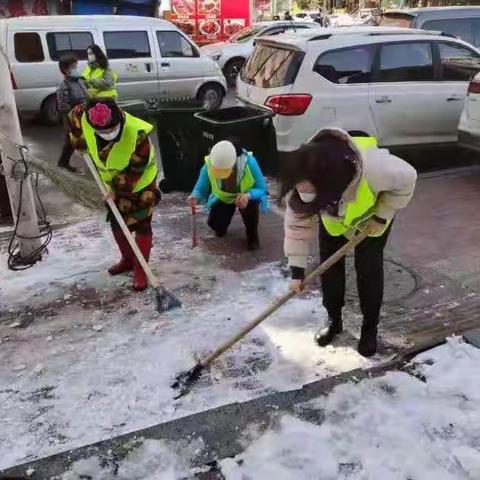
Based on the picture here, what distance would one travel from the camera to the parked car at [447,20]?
9398mm

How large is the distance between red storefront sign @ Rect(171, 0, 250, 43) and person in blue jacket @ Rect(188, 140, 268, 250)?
15.6 m

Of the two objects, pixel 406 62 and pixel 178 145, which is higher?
pixel 406 62

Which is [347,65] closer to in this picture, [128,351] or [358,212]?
[358,212]

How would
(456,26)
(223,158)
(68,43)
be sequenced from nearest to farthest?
(223,158) → (456,26) → (68,43)

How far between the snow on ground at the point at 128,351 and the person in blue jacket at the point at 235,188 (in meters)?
0.55

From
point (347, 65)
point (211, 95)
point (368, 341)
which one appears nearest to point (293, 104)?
point (347, 65)

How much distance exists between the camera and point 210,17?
63.0 feet

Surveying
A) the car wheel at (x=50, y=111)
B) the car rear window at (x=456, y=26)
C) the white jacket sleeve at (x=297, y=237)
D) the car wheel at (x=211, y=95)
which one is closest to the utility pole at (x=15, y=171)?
the white jacket sleeve at (x=297, y=237)

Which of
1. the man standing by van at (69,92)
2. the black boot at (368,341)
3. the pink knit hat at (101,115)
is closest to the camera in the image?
the black boot at (368,341)

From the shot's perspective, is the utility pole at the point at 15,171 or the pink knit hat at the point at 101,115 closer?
the pink knit hat at the point at 101,115

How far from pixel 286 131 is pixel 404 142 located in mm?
1658

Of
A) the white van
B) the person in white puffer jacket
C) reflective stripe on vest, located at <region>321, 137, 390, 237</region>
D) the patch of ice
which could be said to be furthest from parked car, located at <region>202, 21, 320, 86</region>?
the patch of ice

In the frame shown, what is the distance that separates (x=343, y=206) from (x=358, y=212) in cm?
8

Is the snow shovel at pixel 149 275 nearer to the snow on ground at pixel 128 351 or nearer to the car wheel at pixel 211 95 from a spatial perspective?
the snow on ground at pixel 128 351
